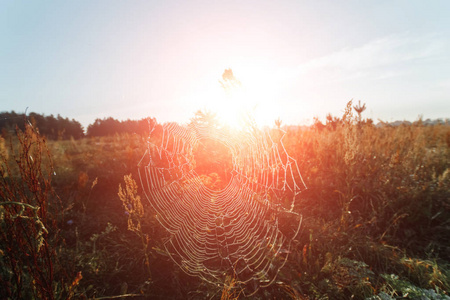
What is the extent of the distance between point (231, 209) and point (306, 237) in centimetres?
115

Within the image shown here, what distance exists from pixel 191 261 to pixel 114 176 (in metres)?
2.46

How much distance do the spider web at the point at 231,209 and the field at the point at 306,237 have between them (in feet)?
0.39

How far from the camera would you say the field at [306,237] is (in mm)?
1423

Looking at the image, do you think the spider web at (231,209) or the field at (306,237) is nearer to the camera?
the field at (306,237)

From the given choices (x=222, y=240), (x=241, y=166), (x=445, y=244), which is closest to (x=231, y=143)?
(x=241, y=166)

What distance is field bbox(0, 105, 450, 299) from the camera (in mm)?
1423

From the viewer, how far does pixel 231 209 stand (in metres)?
3.31

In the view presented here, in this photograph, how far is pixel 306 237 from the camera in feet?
8.05

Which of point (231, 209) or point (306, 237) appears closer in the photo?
point (306, 237)

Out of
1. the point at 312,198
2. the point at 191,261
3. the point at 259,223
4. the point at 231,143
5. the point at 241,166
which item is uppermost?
the point at 231,143

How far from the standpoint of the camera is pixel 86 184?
12.5ft

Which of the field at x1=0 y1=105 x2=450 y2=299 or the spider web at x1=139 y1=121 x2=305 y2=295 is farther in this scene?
the spider web at x1=139 y1=121 x2=305 y2=295

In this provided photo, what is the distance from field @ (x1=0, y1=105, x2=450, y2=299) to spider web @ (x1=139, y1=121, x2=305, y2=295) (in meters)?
0.12

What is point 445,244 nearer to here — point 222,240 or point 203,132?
point 222,240
